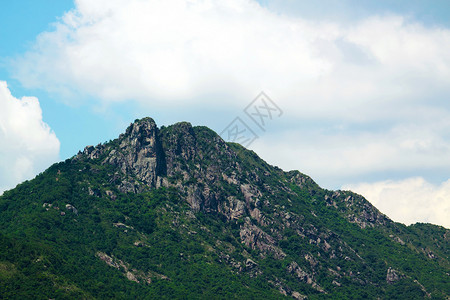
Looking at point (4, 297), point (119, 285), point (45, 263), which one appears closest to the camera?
point (4, 297)

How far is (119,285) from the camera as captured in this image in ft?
632

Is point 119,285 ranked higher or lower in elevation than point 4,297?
higher

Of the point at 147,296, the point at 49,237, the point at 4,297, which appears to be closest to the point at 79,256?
the point at 49,237

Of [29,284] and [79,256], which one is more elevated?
[79,256]

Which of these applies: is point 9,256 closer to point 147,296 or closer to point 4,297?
point 4,297

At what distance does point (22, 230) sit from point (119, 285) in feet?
164

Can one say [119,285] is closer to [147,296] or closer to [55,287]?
[147,296]

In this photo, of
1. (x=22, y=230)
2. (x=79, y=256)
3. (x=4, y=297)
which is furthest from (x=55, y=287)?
(x=22, y=230)

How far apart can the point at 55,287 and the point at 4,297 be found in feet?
61.8

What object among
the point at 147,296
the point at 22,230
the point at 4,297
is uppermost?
the point at 147,296

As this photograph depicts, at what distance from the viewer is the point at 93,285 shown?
179 m

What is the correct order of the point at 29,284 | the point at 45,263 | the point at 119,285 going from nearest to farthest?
1. the point at 29,284
2. the point at 45,263
3. the point at 119,285

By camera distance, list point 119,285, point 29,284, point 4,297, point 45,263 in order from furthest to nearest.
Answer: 1. point 119,285
2. point 45,263
3. point 29,284
4. point 4,297

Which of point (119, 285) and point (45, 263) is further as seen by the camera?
point (119, 285)
